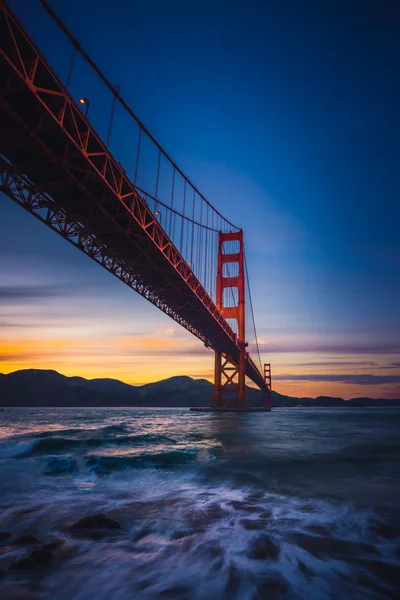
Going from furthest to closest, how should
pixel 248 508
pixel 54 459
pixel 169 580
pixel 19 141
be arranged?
pixel 19 141 → pixel 54 459 → pixel 248 508 → pixel 169 580

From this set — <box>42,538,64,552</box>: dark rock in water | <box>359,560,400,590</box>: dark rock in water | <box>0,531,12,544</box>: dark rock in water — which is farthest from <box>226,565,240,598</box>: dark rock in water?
<box>0,531,12,544</box>: dark rock in water

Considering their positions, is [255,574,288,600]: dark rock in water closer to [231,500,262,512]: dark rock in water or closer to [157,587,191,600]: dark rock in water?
[157,587,191,600]: dark rock in water

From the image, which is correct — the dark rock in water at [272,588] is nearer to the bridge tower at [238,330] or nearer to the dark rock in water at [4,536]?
the dark rock in water at [4,536]

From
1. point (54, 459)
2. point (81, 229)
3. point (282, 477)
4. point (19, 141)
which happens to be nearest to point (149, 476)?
point (282, 477)

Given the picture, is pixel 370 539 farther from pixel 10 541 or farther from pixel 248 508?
pixel 10 541

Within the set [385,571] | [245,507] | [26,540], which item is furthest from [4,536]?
[385,571]

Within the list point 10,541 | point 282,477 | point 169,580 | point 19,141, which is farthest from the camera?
point 19,141
